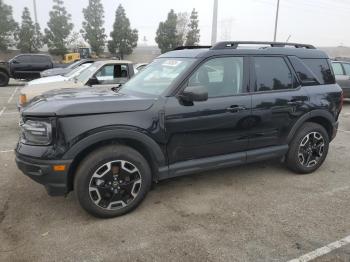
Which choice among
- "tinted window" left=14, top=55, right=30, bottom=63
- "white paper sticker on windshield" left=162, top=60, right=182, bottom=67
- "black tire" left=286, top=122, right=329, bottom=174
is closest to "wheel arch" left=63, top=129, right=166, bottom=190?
"white paper sticker on windshield" left=162, top=60, right=182, bottom=67

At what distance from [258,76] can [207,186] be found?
1.62 m

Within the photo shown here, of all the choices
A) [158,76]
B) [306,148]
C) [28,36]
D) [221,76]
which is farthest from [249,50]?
[28,36]

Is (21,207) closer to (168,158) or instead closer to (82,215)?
(82,215)

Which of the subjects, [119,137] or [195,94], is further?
[195,94]

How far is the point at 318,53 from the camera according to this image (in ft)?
16.4

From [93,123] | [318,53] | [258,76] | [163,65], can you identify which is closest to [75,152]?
[93,123]

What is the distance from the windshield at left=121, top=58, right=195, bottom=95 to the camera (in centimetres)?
396

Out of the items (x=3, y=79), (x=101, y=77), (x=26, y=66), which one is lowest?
(x=3, y=79)

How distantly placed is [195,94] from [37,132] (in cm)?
168

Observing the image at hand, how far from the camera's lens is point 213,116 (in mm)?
3918

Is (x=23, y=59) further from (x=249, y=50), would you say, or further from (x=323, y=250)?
(x=323, y=250)

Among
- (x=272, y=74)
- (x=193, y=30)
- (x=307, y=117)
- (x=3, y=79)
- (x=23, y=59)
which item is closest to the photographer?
(x=272, y=74)

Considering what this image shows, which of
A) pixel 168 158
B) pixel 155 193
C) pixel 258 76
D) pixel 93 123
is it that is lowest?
pixel 155 193

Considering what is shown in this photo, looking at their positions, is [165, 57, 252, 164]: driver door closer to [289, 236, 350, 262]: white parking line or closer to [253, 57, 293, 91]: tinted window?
[253, 57, 293, 91]: tinted window
